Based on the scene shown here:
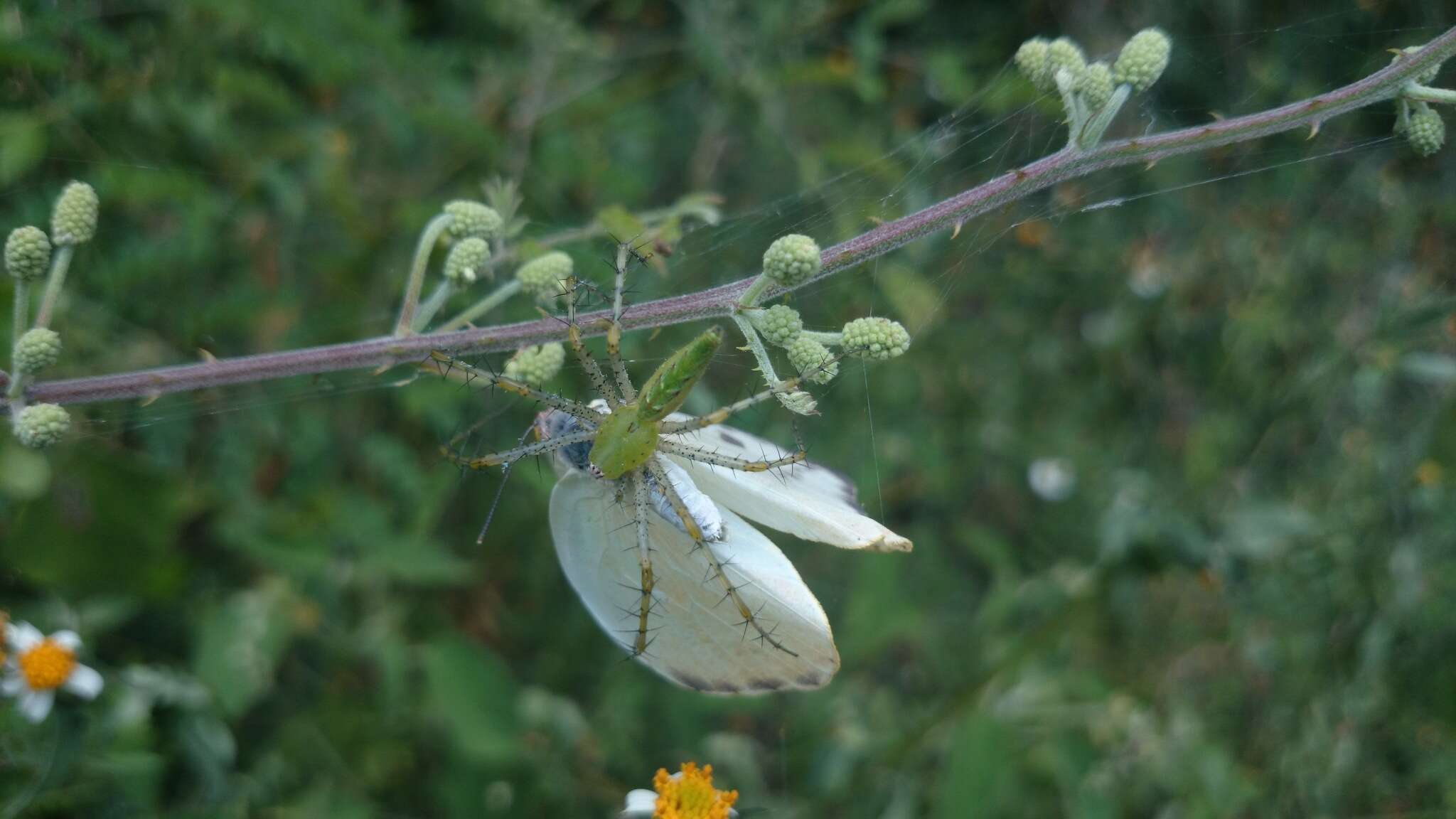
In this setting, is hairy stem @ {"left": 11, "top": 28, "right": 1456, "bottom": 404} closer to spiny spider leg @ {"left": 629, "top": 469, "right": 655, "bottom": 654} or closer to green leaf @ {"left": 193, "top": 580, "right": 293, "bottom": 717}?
spiny spider leg @ {"left": 629, "top": 469, "right": 655, "bottom": 654}

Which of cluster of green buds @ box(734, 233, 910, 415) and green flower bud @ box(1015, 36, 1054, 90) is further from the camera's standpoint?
green flower bud @ box(1015, 36, 1054, 90)

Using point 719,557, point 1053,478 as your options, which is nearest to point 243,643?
point 719,557

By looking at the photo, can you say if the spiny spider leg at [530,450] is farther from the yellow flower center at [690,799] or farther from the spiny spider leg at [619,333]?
the yellow flower center at [690,799]

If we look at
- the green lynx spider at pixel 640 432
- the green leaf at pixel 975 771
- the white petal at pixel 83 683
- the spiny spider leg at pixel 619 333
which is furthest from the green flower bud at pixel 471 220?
the green leaf at pixel 975 771

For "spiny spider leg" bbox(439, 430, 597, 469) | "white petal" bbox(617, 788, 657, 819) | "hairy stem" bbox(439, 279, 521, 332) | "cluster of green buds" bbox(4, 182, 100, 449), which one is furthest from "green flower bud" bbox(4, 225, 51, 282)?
"white petal" bbox(617, 788, 657, 819)

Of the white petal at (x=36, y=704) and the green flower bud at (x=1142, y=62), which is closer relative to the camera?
the green flower bud at (x=1142, y=62)

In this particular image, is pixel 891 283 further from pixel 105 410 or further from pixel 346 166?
pixel 105 410

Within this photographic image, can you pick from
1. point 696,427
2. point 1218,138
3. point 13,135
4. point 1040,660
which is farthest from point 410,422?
point 1218,138
